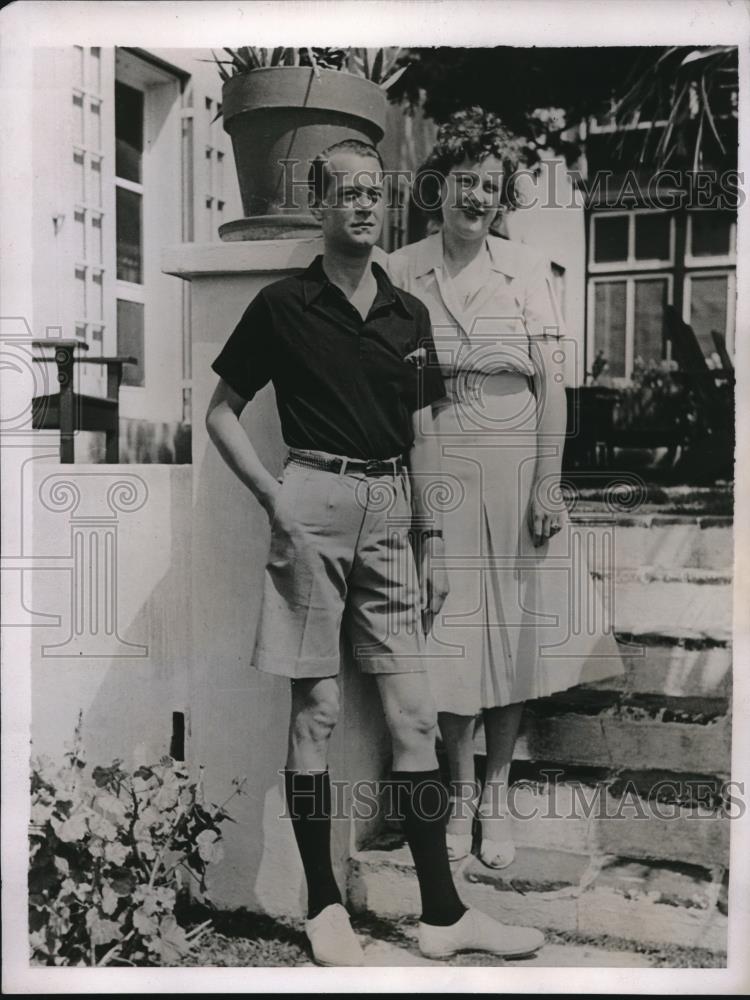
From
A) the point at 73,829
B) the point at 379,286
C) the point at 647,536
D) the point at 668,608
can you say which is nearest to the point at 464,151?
the point at 379,286

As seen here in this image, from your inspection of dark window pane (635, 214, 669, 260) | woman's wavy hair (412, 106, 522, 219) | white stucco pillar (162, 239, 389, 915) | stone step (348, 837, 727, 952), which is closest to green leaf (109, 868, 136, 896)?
white stucco pillar (162, 239, 389, 915)

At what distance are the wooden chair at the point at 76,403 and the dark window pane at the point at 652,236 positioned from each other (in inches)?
60.0

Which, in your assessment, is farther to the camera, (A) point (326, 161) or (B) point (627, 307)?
(B) point (627, 307)

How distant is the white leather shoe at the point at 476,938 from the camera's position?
318 cm

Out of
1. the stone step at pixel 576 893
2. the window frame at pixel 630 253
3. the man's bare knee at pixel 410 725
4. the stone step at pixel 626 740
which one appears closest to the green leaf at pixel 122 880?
the stone step at pixel 576 893

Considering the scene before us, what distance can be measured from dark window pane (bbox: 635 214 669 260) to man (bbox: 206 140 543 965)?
2.26 feet

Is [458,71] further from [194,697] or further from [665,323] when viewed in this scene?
[194,697]

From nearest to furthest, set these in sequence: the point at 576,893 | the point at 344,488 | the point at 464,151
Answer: the point at 344,488, the point at 464,151, the point at 576,893

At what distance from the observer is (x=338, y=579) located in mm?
3047

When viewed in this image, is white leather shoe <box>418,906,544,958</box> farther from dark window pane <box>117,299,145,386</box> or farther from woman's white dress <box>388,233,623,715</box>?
dark window pane <box>117,299,145,386</box>

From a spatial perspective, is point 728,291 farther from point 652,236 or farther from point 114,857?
point 114,857

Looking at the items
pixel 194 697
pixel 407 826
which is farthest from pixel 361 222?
pixel 407 826

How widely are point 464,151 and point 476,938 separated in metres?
2.29

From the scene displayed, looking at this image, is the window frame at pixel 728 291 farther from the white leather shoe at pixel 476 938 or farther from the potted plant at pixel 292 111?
the white leather shoe at pixel 476 938
